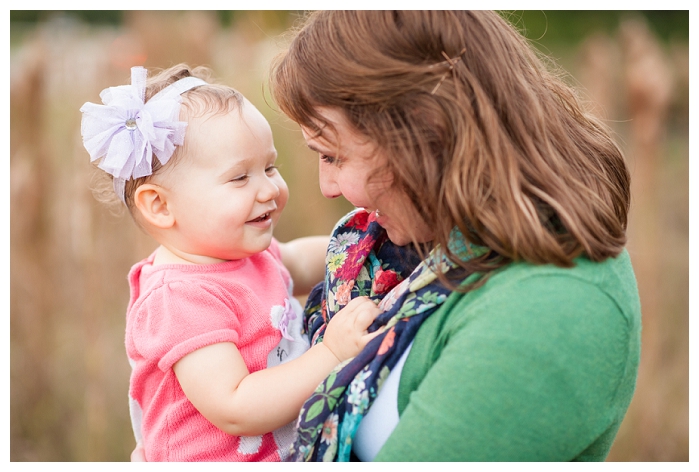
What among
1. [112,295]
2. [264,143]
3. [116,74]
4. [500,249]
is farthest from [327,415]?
[116,74]

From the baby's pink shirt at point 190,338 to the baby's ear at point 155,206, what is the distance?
0.42 feet

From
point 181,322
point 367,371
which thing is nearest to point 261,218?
point 181,322

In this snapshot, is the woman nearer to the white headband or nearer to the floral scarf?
the floral scarf

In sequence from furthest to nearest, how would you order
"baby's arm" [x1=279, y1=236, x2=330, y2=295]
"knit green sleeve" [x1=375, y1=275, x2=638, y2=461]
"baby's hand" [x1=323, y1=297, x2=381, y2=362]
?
"baby's arm" [x1=279, y1=236, x2=330, y2=295] → "baby's hand" [x1=323, y1=297, x2=381, y2=362] → "knit green sleeve" [x1=375, y1=275, x2=638, y2=461]

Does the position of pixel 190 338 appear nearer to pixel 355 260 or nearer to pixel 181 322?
pixel 181 322

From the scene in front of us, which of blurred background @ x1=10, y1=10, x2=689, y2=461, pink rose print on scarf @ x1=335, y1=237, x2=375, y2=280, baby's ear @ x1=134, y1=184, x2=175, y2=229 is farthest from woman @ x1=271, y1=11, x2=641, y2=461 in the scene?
blurred background @ x1=10, y1=10, x2=689, y2=461

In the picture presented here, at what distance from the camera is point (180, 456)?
5.62 ft

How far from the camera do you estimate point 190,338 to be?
1563 millimetres

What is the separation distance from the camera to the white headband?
1694 millimetres

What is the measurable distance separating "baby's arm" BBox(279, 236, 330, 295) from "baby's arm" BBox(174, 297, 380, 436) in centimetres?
70

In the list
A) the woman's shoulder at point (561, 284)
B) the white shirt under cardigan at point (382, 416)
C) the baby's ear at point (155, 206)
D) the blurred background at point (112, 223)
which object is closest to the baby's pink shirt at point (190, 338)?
the baby's ear at point (155, 206)

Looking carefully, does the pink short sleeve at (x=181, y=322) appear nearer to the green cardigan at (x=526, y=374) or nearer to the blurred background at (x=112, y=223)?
the green cardigan at (x=526, y=374)

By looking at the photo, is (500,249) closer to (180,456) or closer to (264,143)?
(264,143)

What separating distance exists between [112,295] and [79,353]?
0.41 meters
